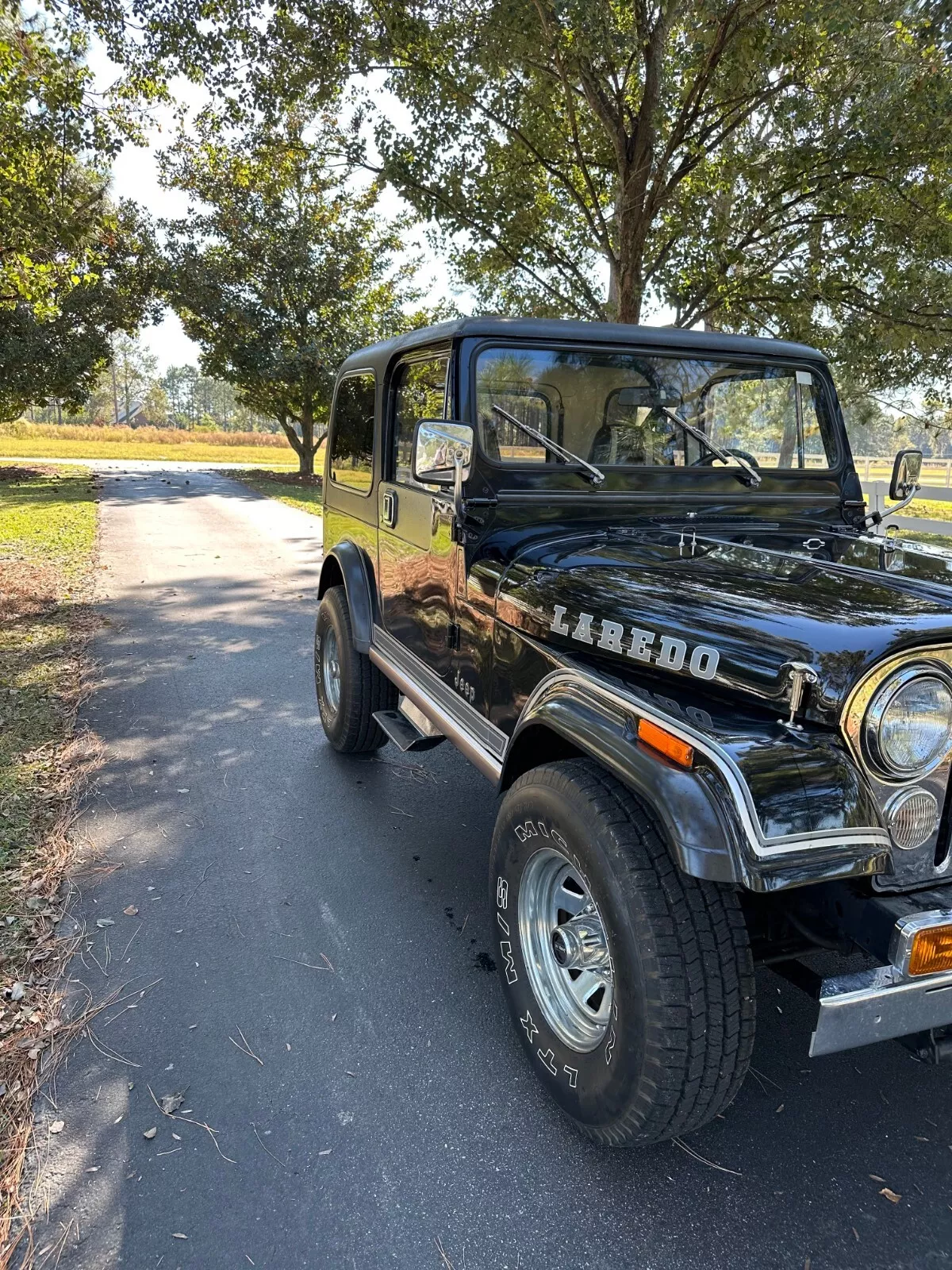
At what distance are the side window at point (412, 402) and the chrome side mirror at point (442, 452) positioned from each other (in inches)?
8.1

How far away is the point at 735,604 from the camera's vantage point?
2.08 m

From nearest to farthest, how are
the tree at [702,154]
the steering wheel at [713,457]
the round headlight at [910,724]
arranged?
the round headlight at [910,724] < the steering wheel at [713,457] < the tree at [702,154]

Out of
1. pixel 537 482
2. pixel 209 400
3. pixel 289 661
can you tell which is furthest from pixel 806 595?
pixel 209 400

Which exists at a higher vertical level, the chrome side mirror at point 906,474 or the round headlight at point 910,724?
the chrome side mirror at point 906,474

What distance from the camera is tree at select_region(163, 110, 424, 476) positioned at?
2036 centimetres

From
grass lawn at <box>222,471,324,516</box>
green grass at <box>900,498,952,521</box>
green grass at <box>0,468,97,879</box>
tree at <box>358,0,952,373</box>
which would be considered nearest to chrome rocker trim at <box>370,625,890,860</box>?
green grass at <box>0,468,97,879</box>

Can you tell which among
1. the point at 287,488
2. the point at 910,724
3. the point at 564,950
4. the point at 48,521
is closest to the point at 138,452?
the point at 287,488

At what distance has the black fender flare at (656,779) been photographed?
5.27ft

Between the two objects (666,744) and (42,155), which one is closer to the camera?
(666,744)

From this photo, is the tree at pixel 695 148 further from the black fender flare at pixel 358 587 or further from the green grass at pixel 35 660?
the green grass at pixel 35 660

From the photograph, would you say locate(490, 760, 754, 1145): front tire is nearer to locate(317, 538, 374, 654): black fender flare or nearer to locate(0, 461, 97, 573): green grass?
locate(317, 538, 374, 654): black fender flare

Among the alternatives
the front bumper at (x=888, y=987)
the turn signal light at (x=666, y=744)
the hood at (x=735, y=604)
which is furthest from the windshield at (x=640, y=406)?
the front bumper at (x=888, y=987)

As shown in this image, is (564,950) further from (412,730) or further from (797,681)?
(412,730)

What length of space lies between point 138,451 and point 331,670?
41.7 m
